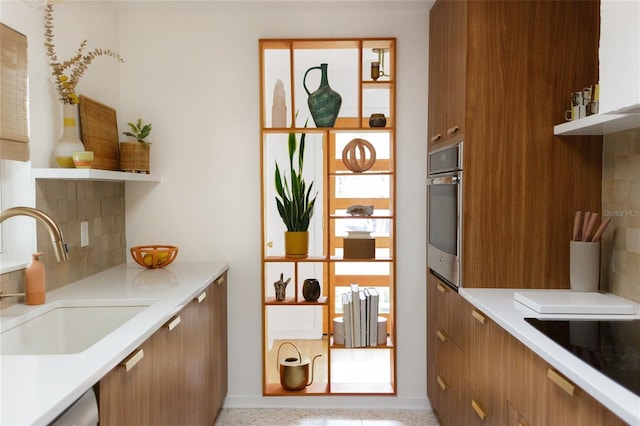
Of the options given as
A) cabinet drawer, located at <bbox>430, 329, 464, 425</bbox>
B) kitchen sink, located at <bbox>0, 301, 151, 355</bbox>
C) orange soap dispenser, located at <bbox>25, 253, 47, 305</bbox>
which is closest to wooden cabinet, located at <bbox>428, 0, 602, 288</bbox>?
cabinet drawer, located at <bbox>430, 329, 464, 425</bbox>

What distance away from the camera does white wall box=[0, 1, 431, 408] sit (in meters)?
3.16

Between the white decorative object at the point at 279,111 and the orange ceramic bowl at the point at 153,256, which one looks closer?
the orange ceramic bowl at the point at 153,256

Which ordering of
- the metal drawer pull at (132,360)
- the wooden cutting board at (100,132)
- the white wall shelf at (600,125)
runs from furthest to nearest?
1. the wooden cutting board at (100,132)
2. the white wall shelf at (600,125)
3. the metal drawer pull at (132,360)

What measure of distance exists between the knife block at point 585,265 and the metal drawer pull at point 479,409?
2.08ft

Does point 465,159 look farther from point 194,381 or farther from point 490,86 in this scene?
point 194,381

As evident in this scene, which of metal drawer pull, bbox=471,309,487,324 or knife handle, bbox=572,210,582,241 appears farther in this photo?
knife handle, bbox=572,210,582,241

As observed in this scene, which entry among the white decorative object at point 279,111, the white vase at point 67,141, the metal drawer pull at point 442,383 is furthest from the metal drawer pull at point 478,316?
the white vase at point 67,141

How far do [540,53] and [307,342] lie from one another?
3.26 meters

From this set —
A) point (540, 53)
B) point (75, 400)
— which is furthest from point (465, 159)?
point (75, 400)

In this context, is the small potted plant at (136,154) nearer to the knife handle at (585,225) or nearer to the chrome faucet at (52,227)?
the chrome faucet at (52,227)

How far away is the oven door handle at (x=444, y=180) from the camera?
2458 millimetres

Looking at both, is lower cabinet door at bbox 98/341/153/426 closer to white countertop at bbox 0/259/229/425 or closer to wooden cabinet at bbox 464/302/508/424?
white countertop at bbox 0/259/229/425

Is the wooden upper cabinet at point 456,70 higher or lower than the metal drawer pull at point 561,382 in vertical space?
higher

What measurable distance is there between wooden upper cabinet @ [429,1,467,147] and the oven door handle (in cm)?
19
